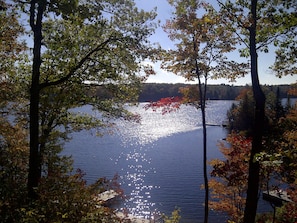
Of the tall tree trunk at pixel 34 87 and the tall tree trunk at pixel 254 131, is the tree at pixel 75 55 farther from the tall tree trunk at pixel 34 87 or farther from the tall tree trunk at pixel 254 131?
the tall tree trunk at pixel 254 131

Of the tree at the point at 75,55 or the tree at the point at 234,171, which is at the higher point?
the tree at the point at 75,55

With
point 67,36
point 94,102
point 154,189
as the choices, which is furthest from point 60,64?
point 154,189

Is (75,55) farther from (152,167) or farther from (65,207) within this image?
(152,167)

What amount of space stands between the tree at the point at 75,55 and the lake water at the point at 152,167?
395 inches

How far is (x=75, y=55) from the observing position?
30.0 feet

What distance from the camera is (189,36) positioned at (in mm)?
14250

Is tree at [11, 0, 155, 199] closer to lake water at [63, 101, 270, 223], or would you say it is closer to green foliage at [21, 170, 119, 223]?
green foliage at [21, 170, 119, 223]

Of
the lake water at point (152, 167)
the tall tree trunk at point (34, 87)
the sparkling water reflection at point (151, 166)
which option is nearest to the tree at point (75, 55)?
Answer: the tall tree trunk at point (34, 87)

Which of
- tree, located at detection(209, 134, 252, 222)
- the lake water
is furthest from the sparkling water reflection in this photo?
tree, located at detection(209, 134, 252, 222)

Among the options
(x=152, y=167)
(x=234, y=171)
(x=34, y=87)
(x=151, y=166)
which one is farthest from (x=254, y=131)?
(x=151, y=166)

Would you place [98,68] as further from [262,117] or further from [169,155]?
[169,155]

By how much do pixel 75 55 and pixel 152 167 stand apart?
131ft

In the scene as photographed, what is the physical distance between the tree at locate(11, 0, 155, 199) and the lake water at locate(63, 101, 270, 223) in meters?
10.0

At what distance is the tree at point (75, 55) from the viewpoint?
7594 mm
